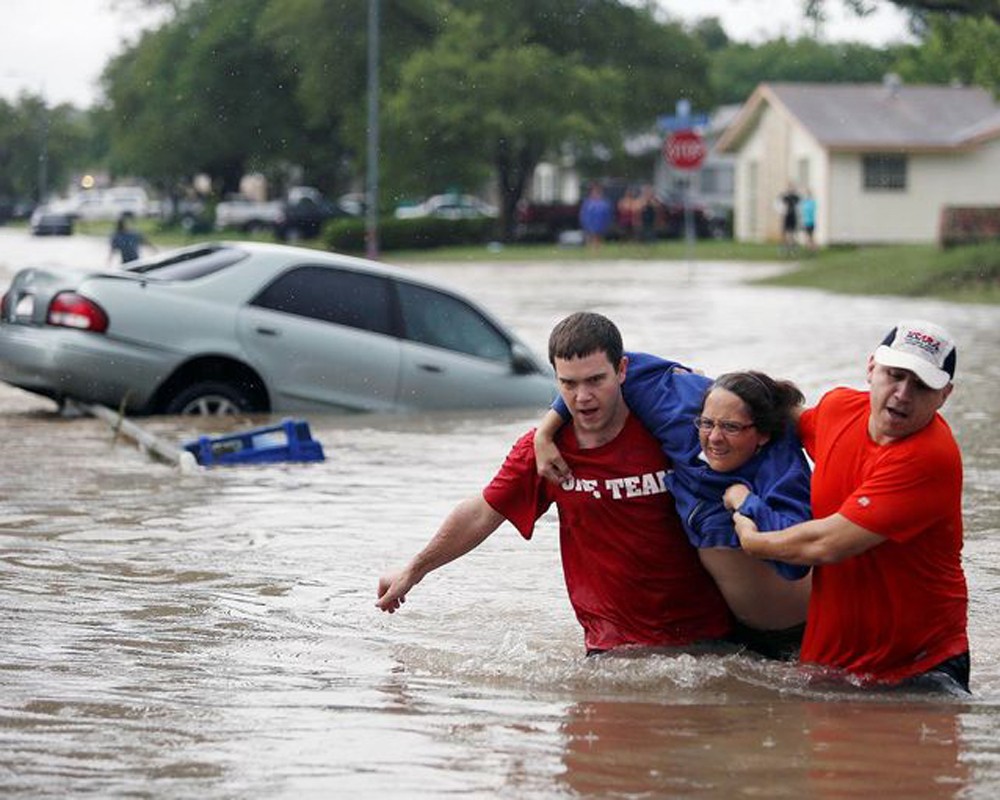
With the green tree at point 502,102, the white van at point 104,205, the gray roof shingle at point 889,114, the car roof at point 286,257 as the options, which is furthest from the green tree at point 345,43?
the car roof at point 286,257

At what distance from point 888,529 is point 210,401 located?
942 centimetres

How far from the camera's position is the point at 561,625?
8.75m

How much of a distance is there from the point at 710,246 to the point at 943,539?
2355 inches

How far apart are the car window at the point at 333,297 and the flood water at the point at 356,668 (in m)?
1.04

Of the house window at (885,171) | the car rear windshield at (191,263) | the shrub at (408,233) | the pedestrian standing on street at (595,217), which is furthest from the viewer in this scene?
the house window at (885,171)

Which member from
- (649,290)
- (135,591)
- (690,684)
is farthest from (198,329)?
(649,290)

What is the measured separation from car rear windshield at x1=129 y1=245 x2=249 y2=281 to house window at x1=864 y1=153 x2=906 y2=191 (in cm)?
5023

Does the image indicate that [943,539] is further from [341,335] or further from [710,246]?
[710,246]

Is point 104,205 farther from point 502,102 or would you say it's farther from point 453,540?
point 453,540

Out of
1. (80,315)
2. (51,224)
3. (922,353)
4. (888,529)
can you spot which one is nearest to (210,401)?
(80,315)

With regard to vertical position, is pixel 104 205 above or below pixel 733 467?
above

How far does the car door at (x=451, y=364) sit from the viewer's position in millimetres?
15773

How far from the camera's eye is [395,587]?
7.18m

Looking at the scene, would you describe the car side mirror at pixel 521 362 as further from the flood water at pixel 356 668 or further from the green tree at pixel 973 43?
the green tree at pixel 973 43
